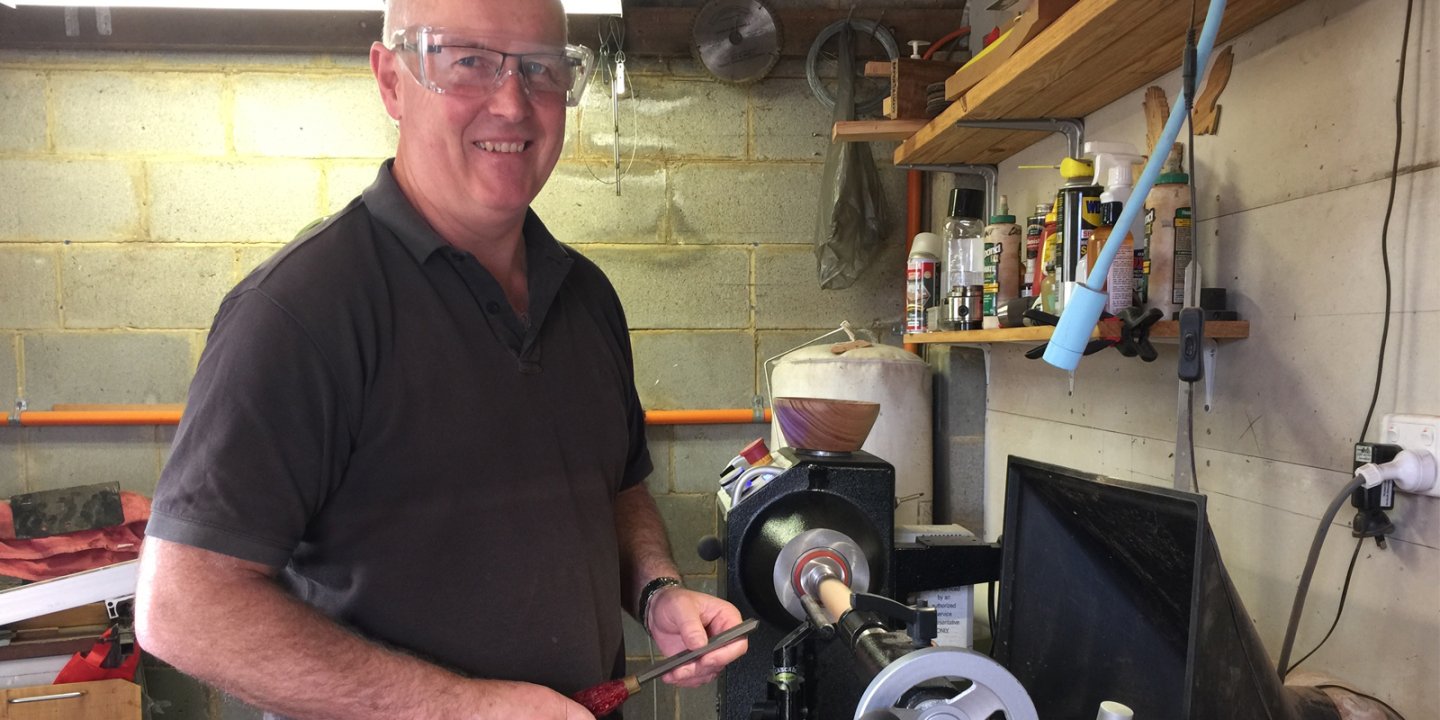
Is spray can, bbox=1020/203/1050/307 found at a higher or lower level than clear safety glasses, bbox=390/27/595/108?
lower

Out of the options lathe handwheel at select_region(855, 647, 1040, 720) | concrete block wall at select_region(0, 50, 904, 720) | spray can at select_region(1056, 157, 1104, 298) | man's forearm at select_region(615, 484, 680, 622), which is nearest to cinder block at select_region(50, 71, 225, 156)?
concrete block wall at select_region(0, 50, 904, 720)

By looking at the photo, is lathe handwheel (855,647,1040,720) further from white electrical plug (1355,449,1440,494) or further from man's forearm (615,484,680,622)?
man's forearm (615,484,680,622)

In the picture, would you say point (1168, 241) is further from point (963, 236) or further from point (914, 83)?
point (914, 83)

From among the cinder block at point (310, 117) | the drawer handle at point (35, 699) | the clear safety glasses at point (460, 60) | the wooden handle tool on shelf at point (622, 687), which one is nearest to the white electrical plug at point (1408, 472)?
the wooden handle tool on shelf at point (622, 687)

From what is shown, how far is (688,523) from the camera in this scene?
110 inches

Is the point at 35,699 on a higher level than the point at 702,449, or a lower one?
lower

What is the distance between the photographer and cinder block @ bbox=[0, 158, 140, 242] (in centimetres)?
257

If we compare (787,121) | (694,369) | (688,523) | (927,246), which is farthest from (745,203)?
(688,523)

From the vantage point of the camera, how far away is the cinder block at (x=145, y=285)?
2.60m

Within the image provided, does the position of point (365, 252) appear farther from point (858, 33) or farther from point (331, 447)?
point (858, 33)

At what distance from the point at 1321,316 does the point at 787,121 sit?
1821mm

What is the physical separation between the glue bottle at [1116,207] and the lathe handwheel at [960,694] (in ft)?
2.60

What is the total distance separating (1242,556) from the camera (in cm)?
132

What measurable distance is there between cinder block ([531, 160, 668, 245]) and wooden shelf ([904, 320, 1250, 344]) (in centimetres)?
97
